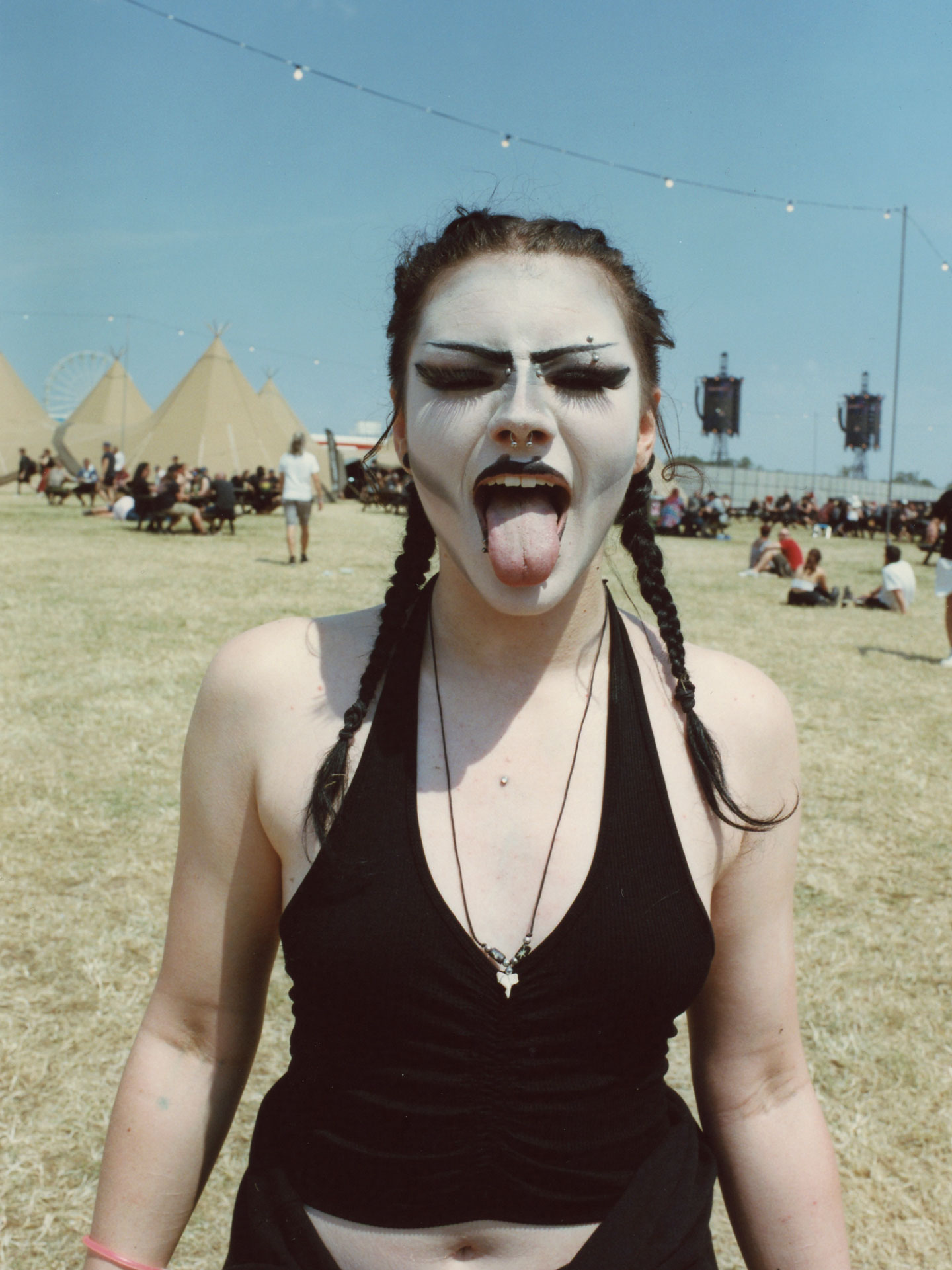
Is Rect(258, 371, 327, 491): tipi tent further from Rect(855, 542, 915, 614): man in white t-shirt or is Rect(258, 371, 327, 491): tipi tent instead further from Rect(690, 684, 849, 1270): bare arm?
Rect(690, 684, 849, 1270): bare arm

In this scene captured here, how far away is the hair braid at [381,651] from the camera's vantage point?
50.6 inches

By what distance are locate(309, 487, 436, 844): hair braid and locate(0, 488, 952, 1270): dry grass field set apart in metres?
1.68

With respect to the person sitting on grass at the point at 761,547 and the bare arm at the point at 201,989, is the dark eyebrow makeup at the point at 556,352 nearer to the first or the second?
the bare arm at the point at 201,989

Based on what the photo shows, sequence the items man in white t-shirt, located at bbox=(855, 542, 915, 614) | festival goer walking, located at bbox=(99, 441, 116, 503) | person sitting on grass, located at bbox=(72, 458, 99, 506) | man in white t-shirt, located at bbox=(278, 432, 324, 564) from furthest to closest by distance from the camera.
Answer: festival goer walking, located at bbox=(99, 441, 116, 503) < person sitting on grass, located at bbox=(72, 458, 99, 506) < man in white t-shirt, located at bbox=(278, 432, 324, 564) < man in white t-shirt, located at bbox=(855, 542, 915, 614)

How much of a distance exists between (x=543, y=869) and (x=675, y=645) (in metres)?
0.40

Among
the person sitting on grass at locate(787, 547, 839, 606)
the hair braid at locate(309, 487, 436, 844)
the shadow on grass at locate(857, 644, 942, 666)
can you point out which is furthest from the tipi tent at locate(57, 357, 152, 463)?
the hair braid at locate(309, 487, 436, 844)

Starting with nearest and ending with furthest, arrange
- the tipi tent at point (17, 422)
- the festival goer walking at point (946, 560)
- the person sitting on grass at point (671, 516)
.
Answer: the festival goer walking at point (946, 560)
the person sitting on grass at point (671, 516)
the tipi tent at point (17, 422)

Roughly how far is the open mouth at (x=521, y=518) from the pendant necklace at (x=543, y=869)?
23 cm

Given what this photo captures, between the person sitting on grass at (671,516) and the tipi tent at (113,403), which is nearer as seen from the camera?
the person sitting on grass at (671,516)

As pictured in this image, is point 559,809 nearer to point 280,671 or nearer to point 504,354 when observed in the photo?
→ point 280,671

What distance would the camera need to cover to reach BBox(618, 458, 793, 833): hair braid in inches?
54.2

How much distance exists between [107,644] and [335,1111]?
303 inches

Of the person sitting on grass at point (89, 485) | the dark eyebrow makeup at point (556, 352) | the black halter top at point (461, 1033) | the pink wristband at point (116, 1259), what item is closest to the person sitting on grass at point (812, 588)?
the dark eyebrow makeup at point (556, 352)

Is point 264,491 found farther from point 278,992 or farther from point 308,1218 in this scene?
point 308,1218
